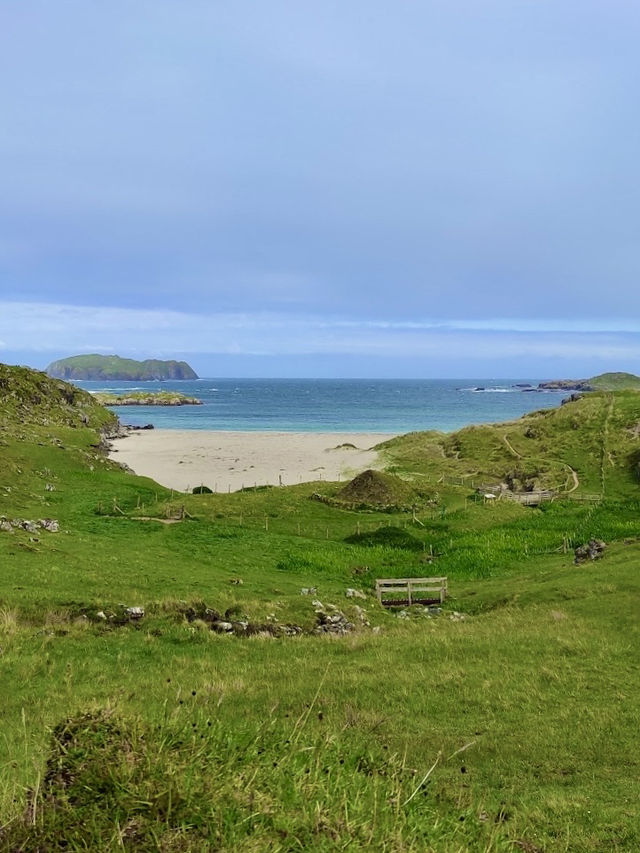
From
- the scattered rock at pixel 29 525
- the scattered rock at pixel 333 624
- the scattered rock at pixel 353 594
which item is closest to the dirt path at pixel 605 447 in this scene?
the scattered rock at pixel 353 594

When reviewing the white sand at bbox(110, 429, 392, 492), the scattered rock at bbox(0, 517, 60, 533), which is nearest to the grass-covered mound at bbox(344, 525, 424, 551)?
the scattered rock at bbox(0, 517, 60, 533)

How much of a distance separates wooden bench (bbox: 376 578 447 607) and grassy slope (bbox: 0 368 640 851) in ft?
4.07

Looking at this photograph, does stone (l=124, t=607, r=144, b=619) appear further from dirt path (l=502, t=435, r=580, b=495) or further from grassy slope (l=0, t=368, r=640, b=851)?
dirt path (l=502, t=435, r=580, b=495)

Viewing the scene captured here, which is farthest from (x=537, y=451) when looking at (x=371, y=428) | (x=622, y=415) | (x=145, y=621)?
(x=371, y=428)

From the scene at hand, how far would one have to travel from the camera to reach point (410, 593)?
28.4 meters

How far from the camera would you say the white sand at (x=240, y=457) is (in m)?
83.1

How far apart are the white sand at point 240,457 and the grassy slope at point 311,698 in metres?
40.4

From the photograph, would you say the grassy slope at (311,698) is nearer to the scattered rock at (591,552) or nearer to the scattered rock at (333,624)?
the scattered rock at (333,624)

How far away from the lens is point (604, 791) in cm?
961

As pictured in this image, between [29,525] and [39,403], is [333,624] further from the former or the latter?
[39,403]

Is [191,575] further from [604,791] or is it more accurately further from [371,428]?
[371,428]

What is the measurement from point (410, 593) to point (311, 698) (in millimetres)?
15491

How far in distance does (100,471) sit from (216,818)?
59837mm

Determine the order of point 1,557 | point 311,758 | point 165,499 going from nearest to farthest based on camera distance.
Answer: point 311,758 < point 1,557 < point 165,499
